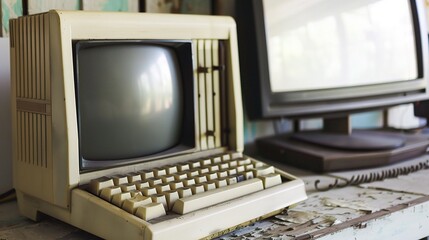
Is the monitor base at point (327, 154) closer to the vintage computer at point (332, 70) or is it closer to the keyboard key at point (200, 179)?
the vintage computer at point (332, 70)

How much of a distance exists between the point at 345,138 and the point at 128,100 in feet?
2.55

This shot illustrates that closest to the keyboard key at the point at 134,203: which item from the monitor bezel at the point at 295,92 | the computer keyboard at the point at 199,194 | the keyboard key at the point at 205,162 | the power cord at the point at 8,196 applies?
the computer keyboard at the point at 199,194

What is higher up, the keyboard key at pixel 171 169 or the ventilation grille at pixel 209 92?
the ventilation grille at pixel 209 92

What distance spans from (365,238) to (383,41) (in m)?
0.79

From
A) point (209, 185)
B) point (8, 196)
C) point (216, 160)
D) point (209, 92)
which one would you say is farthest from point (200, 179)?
point (8, 196)

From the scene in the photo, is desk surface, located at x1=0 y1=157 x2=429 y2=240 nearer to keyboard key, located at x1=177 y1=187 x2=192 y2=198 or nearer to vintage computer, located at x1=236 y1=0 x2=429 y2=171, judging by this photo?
keyboard key, located at x1=177 y1=187 x2=192 y2=198

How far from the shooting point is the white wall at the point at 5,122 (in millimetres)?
1160

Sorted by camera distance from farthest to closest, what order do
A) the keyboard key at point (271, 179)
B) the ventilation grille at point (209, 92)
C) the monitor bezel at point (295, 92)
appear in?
1. the monitor bezel at point (295, 92)
2. the ventilation grille at point (209, 92)
3. the keyboard key at point (271, 179)

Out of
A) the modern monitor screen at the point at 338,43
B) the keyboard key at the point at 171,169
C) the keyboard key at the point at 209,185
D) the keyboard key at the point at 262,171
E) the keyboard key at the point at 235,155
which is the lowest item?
the keyboard key at the point at 209,185

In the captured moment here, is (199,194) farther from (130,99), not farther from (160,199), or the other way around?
(130,99)

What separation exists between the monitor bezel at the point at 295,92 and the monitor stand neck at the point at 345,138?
2.9 inches

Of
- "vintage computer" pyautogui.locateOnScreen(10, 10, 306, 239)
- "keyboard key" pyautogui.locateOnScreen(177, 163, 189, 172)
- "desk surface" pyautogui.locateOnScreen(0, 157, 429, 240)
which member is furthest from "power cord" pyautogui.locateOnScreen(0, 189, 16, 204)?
"keyboard key" pyautogui.locateOnScreen(177, 163, 189, 172)

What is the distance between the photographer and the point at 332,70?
4.98 ft

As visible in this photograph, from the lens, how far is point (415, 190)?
1.21m
